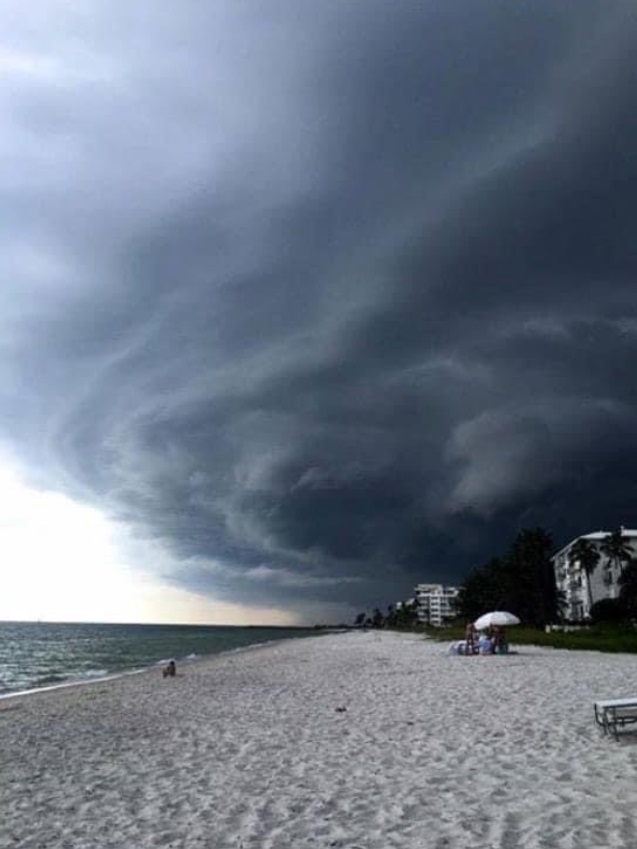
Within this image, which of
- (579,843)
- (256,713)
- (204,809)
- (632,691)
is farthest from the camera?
(632,691)

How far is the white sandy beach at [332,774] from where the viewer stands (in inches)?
301

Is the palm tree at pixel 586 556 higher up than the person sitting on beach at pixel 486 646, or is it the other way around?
the palm tree at pixel 586 556

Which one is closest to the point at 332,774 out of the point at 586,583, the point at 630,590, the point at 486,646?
the point at 486,646

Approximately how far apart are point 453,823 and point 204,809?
3.00 m

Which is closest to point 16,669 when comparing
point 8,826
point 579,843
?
point 8,826

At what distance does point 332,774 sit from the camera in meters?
10.3

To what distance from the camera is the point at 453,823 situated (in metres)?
7.67

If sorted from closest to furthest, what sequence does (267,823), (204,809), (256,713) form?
(267,823) < (204,809) < (256,713)

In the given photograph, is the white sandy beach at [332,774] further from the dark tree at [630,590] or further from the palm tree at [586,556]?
the palm tree at [586,556]

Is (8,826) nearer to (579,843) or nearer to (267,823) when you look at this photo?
(267,823)

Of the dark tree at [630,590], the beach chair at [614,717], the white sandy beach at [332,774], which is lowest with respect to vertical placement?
the white sandy beach at [332,774]

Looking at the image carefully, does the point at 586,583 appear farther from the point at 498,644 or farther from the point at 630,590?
the point at 498,644

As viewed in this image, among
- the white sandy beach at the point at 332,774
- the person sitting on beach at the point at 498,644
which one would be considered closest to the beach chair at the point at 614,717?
the white sandy beach at the point at 332,774

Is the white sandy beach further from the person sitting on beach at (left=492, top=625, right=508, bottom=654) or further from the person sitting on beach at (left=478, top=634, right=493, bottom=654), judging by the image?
the person sitting on beach at (left=492, top=625, right=508, bottom=654)
